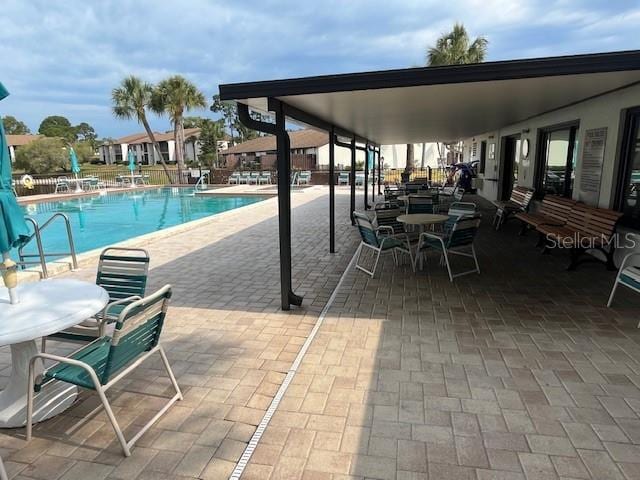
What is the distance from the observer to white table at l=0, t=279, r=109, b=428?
86.8 inches

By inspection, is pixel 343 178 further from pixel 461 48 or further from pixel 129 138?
pixel 129 138

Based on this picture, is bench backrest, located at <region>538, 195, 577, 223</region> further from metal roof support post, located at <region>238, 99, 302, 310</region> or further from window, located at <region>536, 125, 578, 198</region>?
metal roof support post, located at <region>238, 99, 302, 310</region>

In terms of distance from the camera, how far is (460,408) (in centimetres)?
253

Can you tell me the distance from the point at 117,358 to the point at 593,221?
5.98 m

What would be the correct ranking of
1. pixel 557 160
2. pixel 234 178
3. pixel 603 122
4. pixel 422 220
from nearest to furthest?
1. pixel 603 122
2. pixel 422 220
3. pixel 557 160
4. pixel 234 178

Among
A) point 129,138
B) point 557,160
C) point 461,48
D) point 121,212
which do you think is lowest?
point 121,212

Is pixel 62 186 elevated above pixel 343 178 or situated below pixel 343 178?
below

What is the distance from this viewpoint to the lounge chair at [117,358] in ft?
6.86

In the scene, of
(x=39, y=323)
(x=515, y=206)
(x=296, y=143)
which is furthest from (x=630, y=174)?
(x=296, y=143)

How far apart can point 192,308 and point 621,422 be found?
153 inches

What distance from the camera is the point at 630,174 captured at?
534cm

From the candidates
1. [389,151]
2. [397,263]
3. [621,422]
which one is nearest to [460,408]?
[621,422]

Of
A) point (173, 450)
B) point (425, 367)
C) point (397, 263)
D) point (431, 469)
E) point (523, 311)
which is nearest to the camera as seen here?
point (431, 469)

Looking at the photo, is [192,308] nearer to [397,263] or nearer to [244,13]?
[397,263]
